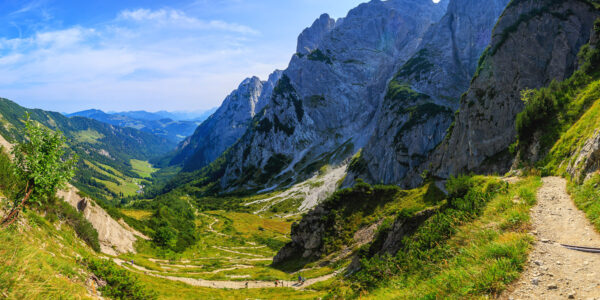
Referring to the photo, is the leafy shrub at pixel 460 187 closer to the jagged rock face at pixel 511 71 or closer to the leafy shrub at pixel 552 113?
the leafy shrub at pixel 552 113

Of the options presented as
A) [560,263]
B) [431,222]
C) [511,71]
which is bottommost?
[431,222]

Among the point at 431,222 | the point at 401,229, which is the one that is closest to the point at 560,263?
the point at 431,222

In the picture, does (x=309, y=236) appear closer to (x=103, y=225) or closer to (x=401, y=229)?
(x=401, y=229)

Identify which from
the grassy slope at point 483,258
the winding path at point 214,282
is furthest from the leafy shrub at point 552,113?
the winding path at point 214,282

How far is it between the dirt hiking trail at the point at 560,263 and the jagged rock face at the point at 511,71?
83439mm

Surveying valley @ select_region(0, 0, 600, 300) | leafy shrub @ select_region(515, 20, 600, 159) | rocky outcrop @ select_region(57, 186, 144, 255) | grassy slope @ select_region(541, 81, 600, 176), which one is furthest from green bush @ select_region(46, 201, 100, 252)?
leafy shrub @ select_region(515, 20, 600, 159)

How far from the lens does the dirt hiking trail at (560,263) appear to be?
6.42m

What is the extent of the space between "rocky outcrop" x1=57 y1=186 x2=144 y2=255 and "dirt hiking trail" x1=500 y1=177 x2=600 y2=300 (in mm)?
67526

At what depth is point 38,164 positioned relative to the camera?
1212cm

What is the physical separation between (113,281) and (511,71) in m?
120

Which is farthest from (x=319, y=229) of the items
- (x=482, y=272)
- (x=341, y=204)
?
(x=482, y=272)

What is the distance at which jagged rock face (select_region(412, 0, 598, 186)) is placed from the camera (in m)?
84.1

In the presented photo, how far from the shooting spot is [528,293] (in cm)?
674

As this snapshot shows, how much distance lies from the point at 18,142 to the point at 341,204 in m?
43.6
